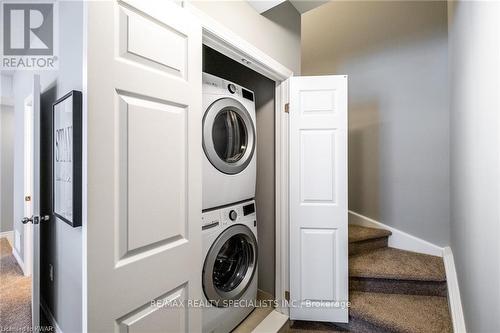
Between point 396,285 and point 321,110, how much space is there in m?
1.51

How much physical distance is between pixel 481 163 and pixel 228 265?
5.13 feet

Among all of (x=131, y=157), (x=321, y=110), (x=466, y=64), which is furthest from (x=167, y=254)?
(x=466, y=64)

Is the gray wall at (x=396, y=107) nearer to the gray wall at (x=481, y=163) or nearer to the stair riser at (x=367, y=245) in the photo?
the stair riser at (x=367, y=245)

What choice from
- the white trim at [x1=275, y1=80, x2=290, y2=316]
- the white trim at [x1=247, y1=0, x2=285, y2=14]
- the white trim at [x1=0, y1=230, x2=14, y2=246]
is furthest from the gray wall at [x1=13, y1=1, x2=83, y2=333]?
the white trim at [x1=0, y1=230, x2=14, y2=246]

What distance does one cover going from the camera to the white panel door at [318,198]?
178 centimetres

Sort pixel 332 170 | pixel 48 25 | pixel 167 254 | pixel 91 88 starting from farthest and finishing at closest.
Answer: pixel 332 170 → pixel 48 25 → pixel 167 254 → pixel 91 88

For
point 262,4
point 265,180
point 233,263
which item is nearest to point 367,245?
point 265,180

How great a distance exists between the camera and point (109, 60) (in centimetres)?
81

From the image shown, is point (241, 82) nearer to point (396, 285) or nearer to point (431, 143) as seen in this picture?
point (431, 143)

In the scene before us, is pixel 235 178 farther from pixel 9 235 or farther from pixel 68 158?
pixel 9 235

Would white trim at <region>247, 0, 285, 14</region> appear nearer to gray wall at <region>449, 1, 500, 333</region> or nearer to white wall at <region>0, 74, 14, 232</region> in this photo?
gray wall at <region>449, 1, 500, 333</region>

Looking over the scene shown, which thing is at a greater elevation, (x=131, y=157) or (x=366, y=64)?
(x=366, y=64)

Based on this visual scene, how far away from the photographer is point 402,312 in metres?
1.73

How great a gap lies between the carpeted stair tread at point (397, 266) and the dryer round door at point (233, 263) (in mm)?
868
